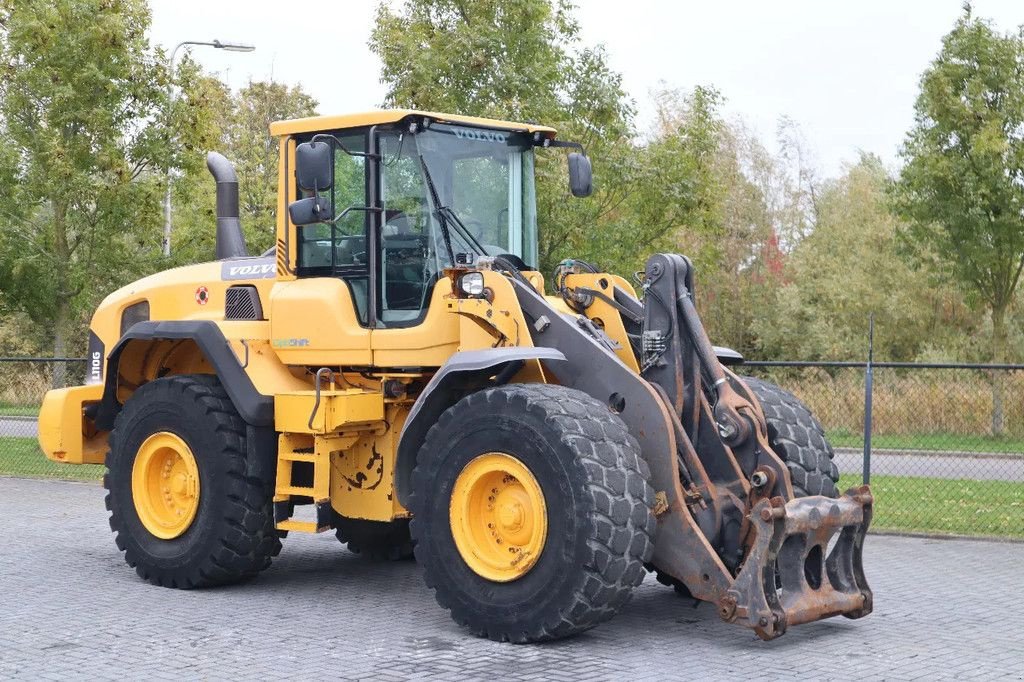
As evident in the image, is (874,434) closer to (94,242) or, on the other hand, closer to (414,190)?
(414,190)

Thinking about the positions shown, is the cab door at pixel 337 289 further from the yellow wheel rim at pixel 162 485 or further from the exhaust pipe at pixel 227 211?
the exhaust pipe at pixel 227 211

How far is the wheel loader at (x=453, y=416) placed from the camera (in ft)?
26.4

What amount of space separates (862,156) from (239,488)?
135 feet

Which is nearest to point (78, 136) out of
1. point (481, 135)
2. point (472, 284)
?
point (481, 135)

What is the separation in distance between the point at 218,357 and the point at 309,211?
1294 millimetres

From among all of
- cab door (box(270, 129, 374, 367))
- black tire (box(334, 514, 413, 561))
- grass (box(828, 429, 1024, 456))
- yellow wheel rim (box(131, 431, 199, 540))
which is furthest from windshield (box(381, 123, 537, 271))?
grass (box(828, 429, 1024, 456))

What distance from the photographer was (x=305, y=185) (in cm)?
934

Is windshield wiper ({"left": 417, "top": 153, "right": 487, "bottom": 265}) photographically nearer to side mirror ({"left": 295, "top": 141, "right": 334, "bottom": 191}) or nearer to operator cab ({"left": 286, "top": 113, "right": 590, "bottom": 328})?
operator cab ({"left": 286, "top": 113, "right": 590, "bottom": 328})

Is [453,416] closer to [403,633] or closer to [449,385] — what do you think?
[449,385]

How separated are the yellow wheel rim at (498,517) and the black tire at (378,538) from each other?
2.63 meters

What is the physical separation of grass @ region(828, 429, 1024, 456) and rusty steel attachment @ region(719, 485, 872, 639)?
23.3ft

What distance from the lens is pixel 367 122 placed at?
9.77 m

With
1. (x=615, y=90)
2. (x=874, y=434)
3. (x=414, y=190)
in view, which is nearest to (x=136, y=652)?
(x=414, y=190)

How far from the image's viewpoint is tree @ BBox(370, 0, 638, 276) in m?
19.4
